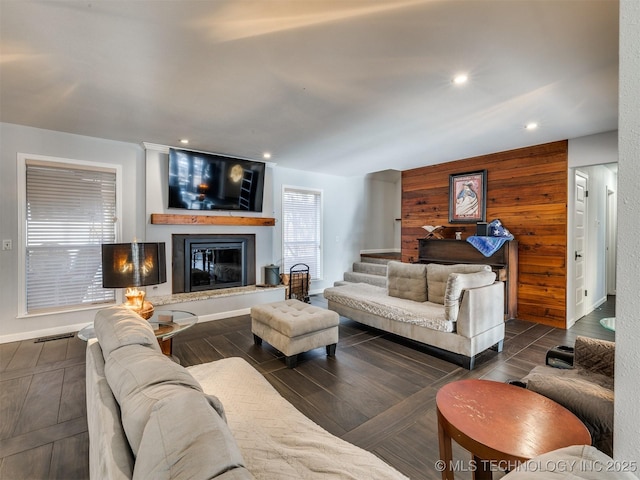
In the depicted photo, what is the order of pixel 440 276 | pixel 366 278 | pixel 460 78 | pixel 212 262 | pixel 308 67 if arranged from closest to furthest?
1. pixel 308 67
2. pixel 460 78
3. pixel 440 276
4. pixel 212 262
5. pixel 366 278

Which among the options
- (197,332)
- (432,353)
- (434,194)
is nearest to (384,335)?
(432,353)

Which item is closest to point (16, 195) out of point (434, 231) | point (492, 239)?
point (434, 231)

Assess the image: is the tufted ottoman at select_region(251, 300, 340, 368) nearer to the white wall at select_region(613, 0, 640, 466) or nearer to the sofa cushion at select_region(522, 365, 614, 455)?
the sofa cushion at select_region(522, 365, 614, 455)

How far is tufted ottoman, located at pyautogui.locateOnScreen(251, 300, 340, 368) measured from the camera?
275 centimetres

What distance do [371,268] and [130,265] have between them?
187 inches

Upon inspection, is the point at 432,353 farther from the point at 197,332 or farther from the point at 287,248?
the point at 287,248

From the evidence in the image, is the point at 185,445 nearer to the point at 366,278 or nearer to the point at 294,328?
the point at 294,328

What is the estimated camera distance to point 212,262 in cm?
476

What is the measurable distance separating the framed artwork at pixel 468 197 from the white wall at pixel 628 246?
4.26 m

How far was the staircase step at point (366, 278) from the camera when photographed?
5.62 metres

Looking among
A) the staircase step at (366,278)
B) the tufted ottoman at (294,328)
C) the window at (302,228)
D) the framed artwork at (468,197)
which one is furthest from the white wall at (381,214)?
the tufted ottoman at (294,328)

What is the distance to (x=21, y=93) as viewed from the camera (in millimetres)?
2605

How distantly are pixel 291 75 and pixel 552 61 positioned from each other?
75.7 inches

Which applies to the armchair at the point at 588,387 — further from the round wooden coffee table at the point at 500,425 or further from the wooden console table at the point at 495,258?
the wooden console table at the point at 495,258
